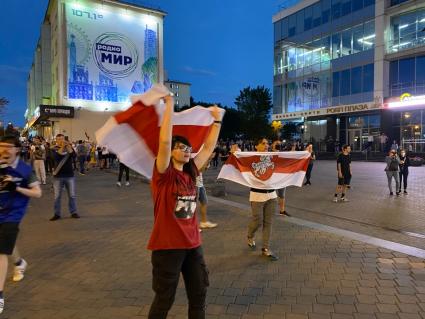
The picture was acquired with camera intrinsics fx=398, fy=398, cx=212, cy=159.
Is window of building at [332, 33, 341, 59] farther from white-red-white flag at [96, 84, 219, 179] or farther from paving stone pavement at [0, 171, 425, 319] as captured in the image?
white-red-white flag at [96, 84, 219, 179]

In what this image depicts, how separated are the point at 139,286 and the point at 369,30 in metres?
38.2

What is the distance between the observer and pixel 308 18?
44.1 metres

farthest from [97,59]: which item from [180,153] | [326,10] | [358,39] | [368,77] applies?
[180,153]

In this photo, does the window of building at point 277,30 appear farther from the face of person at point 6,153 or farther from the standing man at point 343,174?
the face of person at point 6,153

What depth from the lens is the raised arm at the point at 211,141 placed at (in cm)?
362

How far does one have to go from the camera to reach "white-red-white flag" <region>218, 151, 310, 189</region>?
6758 millimetres

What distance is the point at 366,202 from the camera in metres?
11.5

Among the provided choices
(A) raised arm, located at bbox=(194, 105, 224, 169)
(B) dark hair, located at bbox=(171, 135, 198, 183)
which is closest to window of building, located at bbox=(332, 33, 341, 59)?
(A) raised arm, located at bbox=(194, 105, 224, 169)

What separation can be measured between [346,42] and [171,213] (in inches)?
1601

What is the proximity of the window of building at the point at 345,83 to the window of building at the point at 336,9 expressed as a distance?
19.8 ft

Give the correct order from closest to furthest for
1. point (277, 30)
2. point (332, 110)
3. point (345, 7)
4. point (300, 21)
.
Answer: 1. point (345, 7)
2. point (332, 110)
3. point (300, 21)
4. point (277, 30)

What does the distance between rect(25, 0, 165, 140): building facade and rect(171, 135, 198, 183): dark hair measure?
120 ft

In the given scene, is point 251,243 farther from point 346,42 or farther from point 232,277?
point 346,42

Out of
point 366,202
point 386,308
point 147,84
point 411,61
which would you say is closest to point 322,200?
A: point 366,202
